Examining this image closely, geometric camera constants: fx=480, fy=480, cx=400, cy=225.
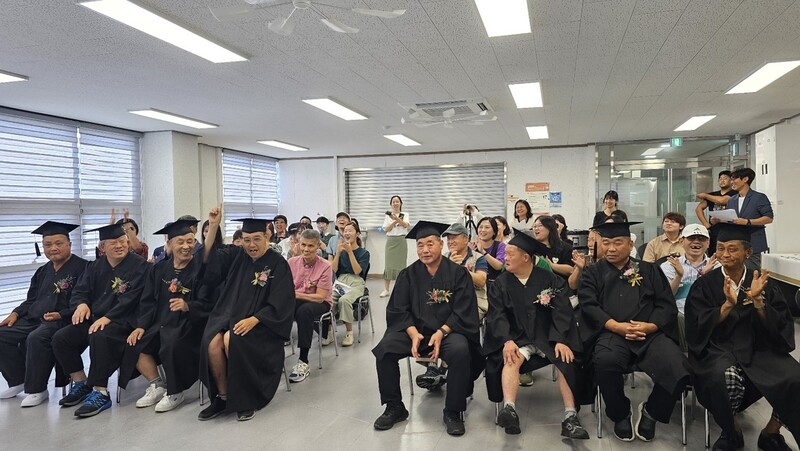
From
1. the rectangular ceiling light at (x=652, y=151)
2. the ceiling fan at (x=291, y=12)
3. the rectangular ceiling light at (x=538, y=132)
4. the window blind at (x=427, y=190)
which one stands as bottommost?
the window blind at (x=427, y=190)

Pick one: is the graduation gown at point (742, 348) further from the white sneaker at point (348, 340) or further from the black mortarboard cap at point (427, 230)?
the white sneaker at point (348, 340)

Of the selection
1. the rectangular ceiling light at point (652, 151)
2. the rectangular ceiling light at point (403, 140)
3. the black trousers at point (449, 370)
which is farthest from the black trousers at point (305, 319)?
the rectangular ceiling light at point (652, 151)

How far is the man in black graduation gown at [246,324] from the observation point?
351 centimetres

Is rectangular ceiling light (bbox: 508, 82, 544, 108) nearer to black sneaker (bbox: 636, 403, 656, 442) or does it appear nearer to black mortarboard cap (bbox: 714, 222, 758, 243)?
black mortarboard cap (bbox: 714, 222, 758, 243)

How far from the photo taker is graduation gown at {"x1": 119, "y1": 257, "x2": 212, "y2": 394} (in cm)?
370

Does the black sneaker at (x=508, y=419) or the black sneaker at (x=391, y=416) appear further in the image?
the black sneaker at (x=391, y=416)

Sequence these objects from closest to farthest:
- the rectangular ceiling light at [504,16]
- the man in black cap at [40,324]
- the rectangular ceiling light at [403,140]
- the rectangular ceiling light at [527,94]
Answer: the rectangular ceiling light at [504,16] → the man in black cap at [40,324] → the rectangular ceiling light at [527,94] → the rectangular ceiling light at [403,140]

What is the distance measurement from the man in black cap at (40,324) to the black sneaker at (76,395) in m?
0.22

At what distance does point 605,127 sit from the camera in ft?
25.1

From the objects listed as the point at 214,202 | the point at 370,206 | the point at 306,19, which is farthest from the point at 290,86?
the point at 370,206

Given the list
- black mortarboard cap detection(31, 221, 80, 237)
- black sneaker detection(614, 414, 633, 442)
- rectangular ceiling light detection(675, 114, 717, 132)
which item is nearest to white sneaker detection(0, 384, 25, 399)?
black mortarboard cap detection(31, 221, 80, 237)

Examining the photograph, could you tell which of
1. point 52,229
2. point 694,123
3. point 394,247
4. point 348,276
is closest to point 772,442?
point 348,276

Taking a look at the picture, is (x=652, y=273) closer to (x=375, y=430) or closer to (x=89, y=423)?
(x=375, y=430)

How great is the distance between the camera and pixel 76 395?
3795 millimetres
